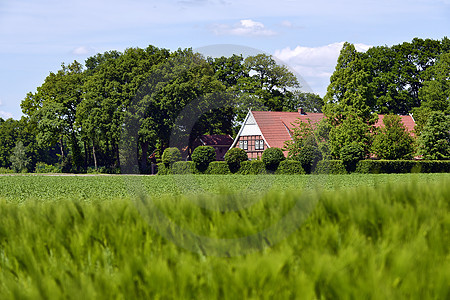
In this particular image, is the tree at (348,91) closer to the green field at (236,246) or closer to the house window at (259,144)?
the house window at (259,144)

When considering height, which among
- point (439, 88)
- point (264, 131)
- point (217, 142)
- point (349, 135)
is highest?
point (439, 88)

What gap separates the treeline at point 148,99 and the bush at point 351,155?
22.6 metres

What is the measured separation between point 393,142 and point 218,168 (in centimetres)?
1830

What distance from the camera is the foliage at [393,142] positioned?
51.9 metres

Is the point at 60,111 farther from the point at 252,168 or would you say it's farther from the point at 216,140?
the point at 252,168

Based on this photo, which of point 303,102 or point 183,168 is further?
point 303,102

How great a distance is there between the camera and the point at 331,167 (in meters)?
49.2

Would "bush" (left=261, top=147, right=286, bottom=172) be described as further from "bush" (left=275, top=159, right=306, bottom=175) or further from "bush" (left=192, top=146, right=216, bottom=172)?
"bush" (left=192, top=146, right=216, bottom=172)

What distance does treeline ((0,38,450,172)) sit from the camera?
54531mm

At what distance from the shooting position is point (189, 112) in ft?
218

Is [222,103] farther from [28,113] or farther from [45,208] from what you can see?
[45,208]

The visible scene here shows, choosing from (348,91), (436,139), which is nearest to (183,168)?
(348,91)

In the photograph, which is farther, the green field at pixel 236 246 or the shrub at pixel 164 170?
the shrub at pixel 164 170

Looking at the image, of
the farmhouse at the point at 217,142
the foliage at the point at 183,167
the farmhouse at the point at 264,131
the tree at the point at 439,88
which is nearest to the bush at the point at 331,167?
the foliage at the point at 183,167
